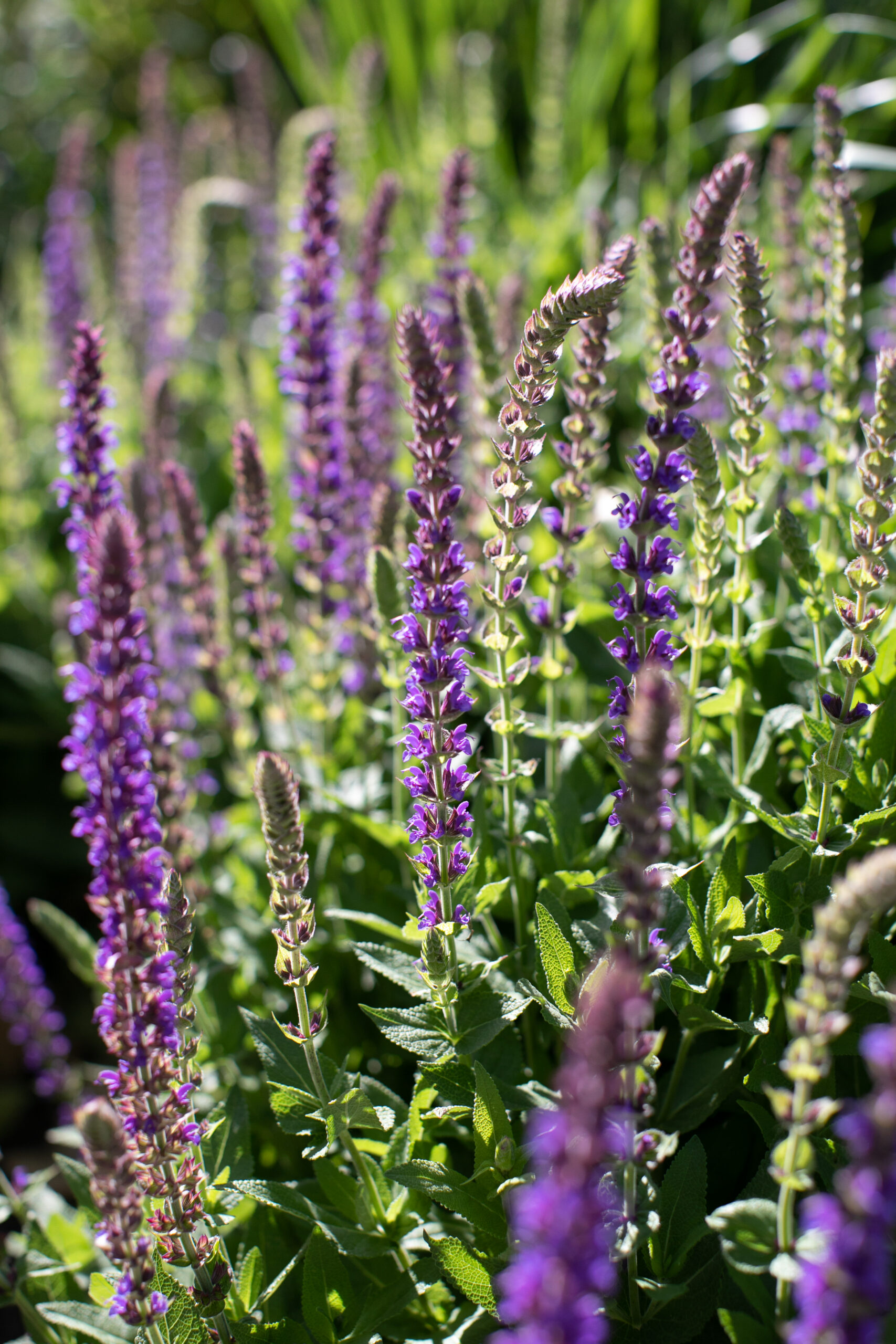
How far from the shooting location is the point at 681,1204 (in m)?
2.06

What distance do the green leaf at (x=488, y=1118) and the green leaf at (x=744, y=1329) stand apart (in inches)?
18.6

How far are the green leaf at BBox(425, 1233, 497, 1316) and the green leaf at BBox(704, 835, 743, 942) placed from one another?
2.64 ft

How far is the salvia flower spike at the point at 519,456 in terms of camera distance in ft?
5.90

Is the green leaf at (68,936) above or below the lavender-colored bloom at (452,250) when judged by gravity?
below

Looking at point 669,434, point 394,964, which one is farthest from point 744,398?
point 394,964

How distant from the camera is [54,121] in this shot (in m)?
12.2

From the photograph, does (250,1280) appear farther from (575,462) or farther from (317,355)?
(317,355)

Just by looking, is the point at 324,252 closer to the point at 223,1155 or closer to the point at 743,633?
the point at 743,633

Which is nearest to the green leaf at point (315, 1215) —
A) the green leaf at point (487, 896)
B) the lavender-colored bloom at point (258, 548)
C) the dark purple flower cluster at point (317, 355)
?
the green leaf at point (487, 896)

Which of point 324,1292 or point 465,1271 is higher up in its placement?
point 465,1271

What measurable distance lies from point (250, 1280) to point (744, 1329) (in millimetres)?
1034

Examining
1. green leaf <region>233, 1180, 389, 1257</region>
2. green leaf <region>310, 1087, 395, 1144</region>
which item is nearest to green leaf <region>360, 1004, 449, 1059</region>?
green leaf <region>310, 1087, 395, 1144</region>

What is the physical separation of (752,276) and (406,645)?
1090 millimetres

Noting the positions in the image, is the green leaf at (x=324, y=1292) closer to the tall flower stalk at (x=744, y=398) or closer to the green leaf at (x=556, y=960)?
the green leaf at (x=556, y=960)
